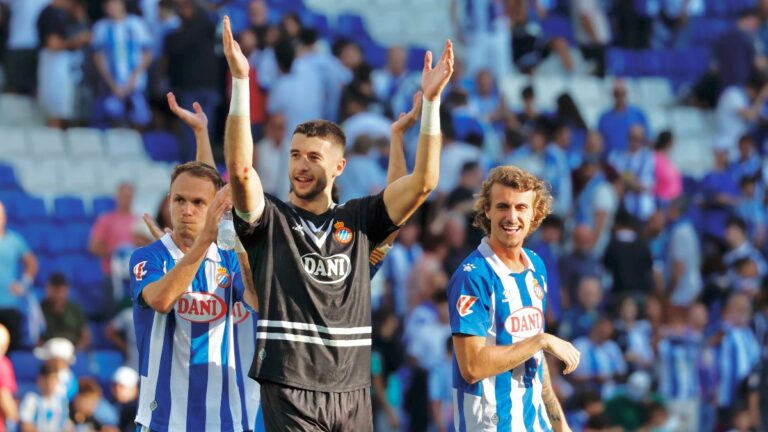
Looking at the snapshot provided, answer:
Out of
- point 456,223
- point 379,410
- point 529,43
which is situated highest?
point 529,43

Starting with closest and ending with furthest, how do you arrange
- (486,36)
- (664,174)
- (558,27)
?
1. (664,174)
2. (486,36)
3. (558,27)

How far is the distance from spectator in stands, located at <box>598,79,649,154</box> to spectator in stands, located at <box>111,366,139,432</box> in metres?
8.47

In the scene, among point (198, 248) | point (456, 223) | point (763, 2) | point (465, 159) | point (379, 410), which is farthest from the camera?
point (763, 2)

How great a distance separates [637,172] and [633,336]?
3325 mm

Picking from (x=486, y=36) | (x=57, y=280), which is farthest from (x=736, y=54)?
(x=57, y=280)

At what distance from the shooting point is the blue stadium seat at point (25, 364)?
47.5ft

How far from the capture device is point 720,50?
2162 centimetres

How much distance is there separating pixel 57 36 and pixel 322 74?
10.00 ft

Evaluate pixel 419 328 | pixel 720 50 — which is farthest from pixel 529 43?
pixel 419 328

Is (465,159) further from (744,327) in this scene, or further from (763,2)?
(763,2)

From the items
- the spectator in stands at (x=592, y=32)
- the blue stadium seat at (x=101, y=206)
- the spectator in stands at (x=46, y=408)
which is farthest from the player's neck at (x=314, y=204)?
the spectator in stands at (x=592, y=32)

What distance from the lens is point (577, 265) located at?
53.5ft

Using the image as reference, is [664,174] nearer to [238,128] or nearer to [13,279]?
[13,279]

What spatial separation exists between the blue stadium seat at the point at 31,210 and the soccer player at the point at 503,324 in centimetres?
979
